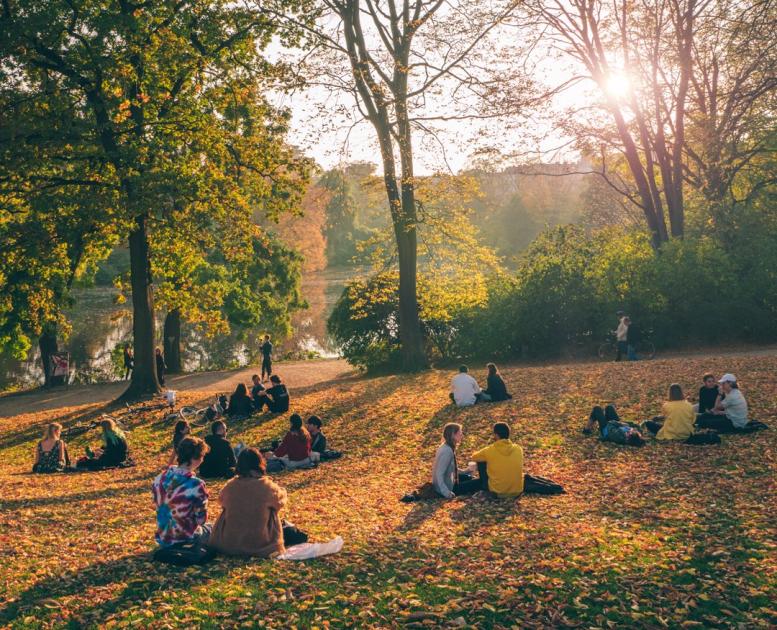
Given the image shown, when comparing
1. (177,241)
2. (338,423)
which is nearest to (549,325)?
(338,423)

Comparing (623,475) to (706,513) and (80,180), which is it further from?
(80,180)

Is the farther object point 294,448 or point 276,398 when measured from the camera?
point 276,398

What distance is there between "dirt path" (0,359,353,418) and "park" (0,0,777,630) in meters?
0.33

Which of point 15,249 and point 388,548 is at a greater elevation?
point 15,249

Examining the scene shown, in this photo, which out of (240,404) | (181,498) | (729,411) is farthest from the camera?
(240,404)

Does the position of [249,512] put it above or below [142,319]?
below

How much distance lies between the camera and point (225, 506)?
26.0 ft

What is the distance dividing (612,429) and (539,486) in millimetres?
3538

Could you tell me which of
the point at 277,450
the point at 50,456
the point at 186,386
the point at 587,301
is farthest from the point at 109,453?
the point at 587,301

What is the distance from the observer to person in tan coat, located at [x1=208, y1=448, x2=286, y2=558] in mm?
7859

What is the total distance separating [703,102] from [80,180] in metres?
28.5

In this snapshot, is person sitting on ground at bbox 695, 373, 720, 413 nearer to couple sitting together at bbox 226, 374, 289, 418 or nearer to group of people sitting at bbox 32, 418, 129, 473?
couple sitting together at bbox 226, 374, 289, 418

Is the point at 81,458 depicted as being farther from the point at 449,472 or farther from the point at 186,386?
the point at 186,386

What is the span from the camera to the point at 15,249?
2083 centimetres
